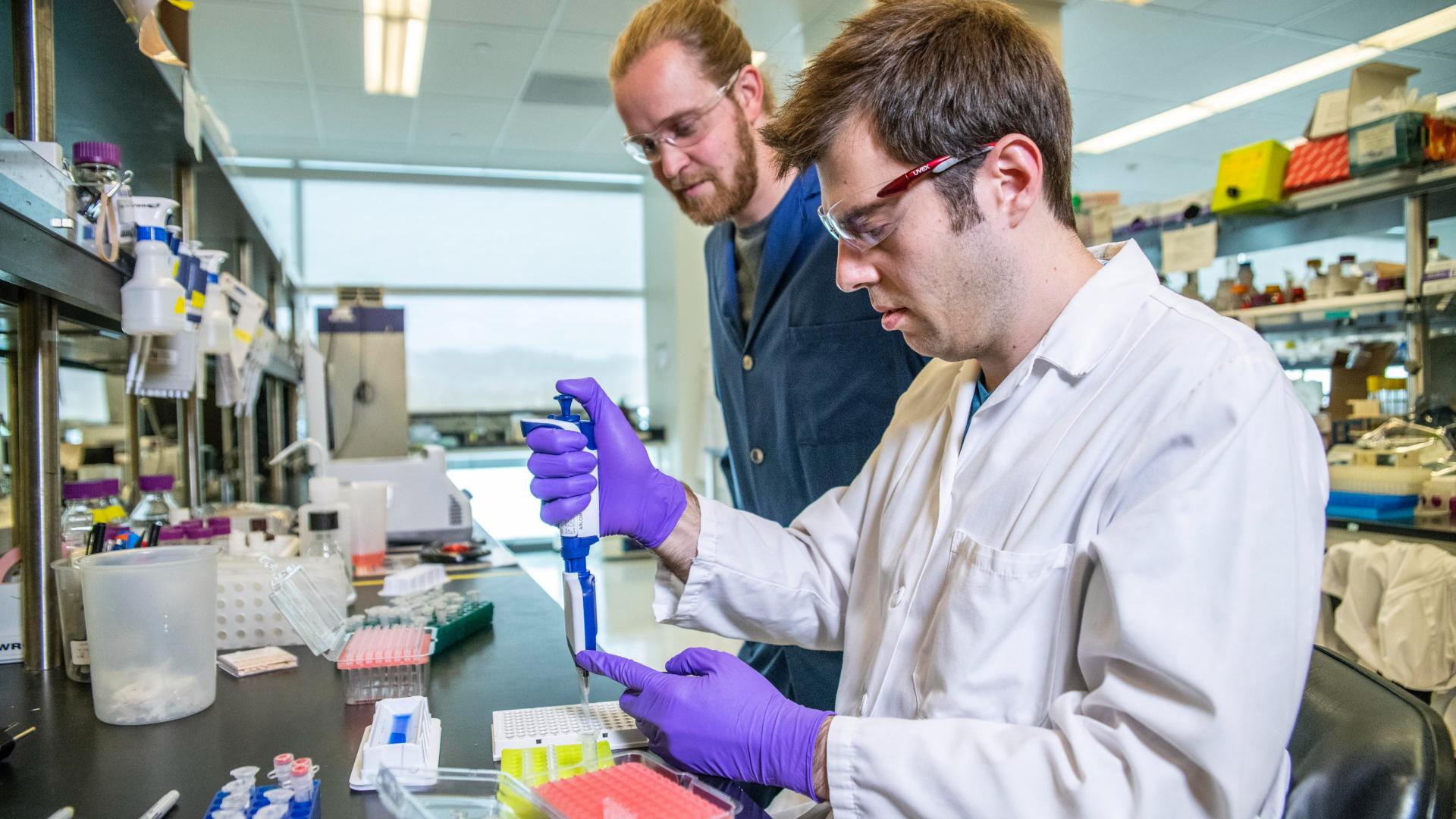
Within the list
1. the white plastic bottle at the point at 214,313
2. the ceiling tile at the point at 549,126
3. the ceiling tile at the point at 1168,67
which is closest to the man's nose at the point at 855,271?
the white plastic bottle at the point at 214,313

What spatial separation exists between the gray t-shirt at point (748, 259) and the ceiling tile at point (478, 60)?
3.48 m

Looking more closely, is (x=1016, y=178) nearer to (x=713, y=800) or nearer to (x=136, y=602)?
(x=713, y=800)

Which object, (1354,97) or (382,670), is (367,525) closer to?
(382,670)

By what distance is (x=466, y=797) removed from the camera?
2.41 feet

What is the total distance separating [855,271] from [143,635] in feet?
3.12

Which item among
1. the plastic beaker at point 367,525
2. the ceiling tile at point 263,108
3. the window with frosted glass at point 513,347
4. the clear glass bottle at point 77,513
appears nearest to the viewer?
the clear glass bottle at point 77,513

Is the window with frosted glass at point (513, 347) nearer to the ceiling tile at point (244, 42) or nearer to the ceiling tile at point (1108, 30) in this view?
the ceiling tile at point (244, 42)

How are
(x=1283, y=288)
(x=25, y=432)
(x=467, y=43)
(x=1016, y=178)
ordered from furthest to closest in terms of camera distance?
(x=467, y=43), (x=1283, y=288), (x=25, y=432), (x=1016, y=178)

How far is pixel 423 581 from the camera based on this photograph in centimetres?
182

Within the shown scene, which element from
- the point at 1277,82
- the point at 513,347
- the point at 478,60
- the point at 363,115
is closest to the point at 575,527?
the point at 478,60

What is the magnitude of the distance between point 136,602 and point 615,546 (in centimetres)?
559

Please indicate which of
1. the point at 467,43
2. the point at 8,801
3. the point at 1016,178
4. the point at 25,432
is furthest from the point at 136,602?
the point at 467,43

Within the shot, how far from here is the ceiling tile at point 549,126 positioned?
19.4 ft

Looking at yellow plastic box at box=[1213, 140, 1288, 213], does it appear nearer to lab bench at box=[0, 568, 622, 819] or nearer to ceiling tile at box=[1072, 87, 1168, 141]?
ceiling tile at box=[1072, 87, 1168, 141]
